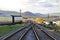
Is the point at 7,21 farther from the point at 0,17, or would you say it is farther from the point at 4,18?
the point at 0,17

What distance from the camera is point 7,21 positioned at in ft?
149

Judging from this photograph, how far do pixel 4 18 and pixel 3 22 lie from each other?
110cm

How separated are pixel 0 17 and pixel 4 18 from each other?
290 cm

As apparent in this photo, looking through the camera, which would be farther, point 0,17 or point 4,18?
point 4,18

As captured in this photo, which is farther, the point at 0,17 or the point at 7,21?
the point at 7,21

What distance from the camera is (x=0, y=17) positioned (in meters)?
40.4

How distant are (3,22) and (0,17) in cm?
284

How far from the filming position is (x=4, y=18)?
43.3 m

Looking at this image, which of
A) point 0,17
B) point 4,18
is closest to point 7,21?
point 4,18

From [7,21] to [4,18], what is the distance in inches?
96.9

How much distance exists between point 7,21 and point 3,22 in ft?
8.83
